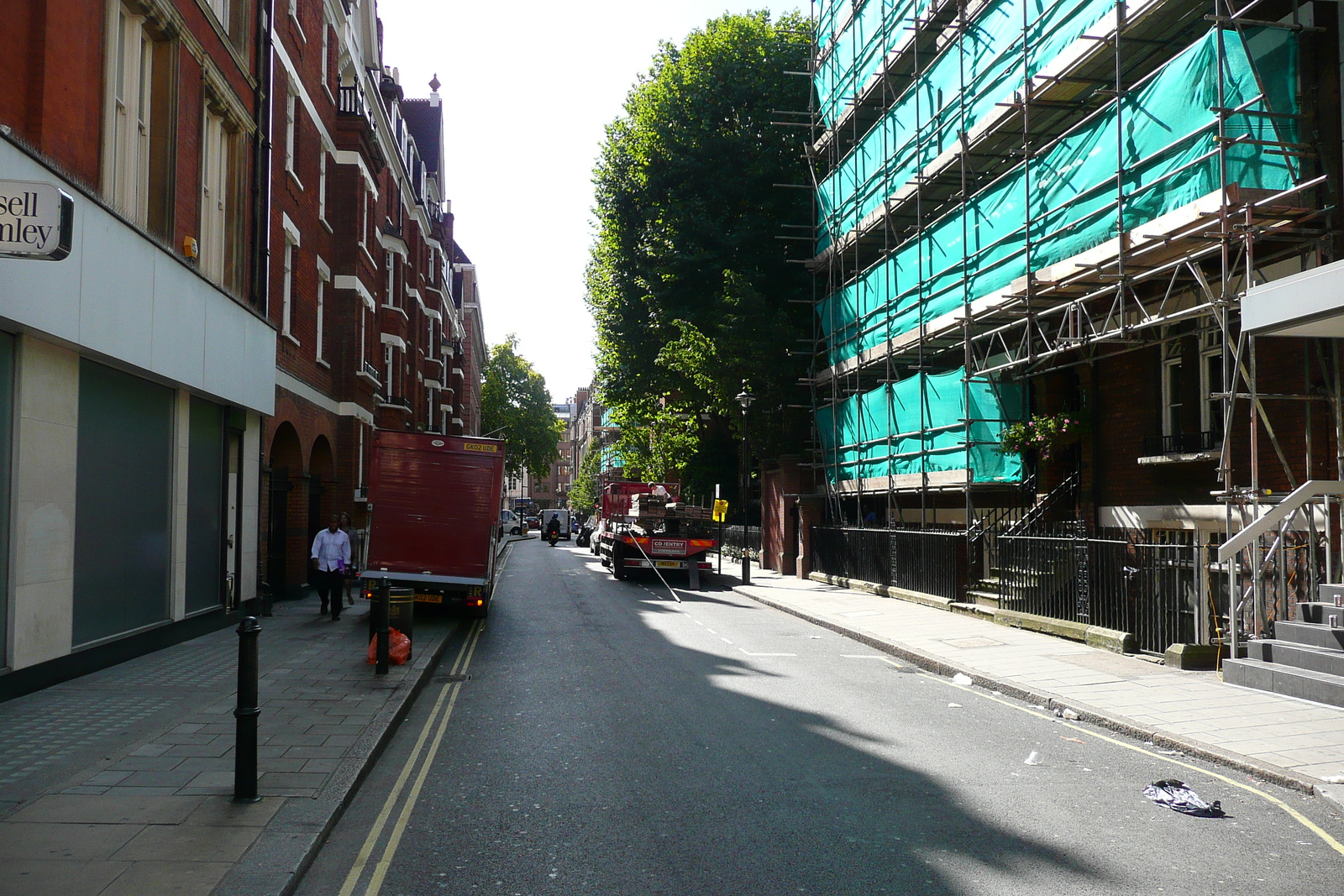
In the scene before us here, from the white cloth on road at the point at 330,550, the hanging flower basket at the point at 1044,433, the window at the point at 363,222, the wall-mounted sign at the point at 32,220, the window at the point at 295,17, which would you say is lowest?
the white cloth on road at the point at 330,550

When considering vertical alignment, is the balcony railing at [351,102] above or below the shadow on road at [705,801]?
above

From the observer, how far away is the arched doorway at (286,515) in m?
19.8

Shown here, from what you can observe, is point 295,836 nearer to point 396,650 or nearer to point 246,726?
point 246,726

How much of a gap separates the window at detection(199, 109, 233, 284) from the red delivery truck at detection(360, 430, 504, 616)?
3.71 m

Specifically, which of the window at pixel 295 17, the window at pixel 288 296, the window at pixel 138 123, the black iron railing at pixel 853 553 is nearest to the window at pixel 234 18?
the window at pixel 138 123

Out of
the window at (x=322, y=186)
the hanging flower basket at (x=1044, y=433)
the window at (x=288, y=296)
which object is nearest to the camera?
the hanging flower basket at (x=1044, y=433)

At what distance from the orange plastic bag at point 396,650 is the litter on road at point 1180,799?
7.73 m

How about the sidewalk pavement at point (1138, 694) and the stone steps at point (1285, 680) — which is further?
the stone steps at point (1285, 680)

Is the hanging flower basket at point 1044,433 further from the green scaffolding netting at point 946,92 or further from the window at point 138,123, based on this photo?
the window at point 138,123

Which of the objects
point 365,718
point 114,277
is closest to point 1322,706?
point 365,718

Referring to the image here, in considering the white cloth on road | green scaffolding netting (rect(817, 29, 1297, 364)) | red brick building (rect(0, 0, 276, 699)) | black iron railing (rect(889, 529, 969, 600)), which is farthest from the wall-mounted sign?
black iron railing (rect(889, 529, 969, 600))

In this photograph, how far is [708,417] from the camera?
3962 centimetres

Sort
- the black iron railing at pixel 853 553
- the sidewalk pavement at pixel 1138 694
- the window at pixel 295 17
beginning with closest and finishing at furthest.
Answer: the sidewalk pavement at pixel 1138 694, the window at pixel 295 17, the black iron railing at pixel 853 553

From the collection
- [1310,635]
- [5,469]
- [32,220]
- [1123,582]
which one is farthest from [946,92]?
[32,220]
